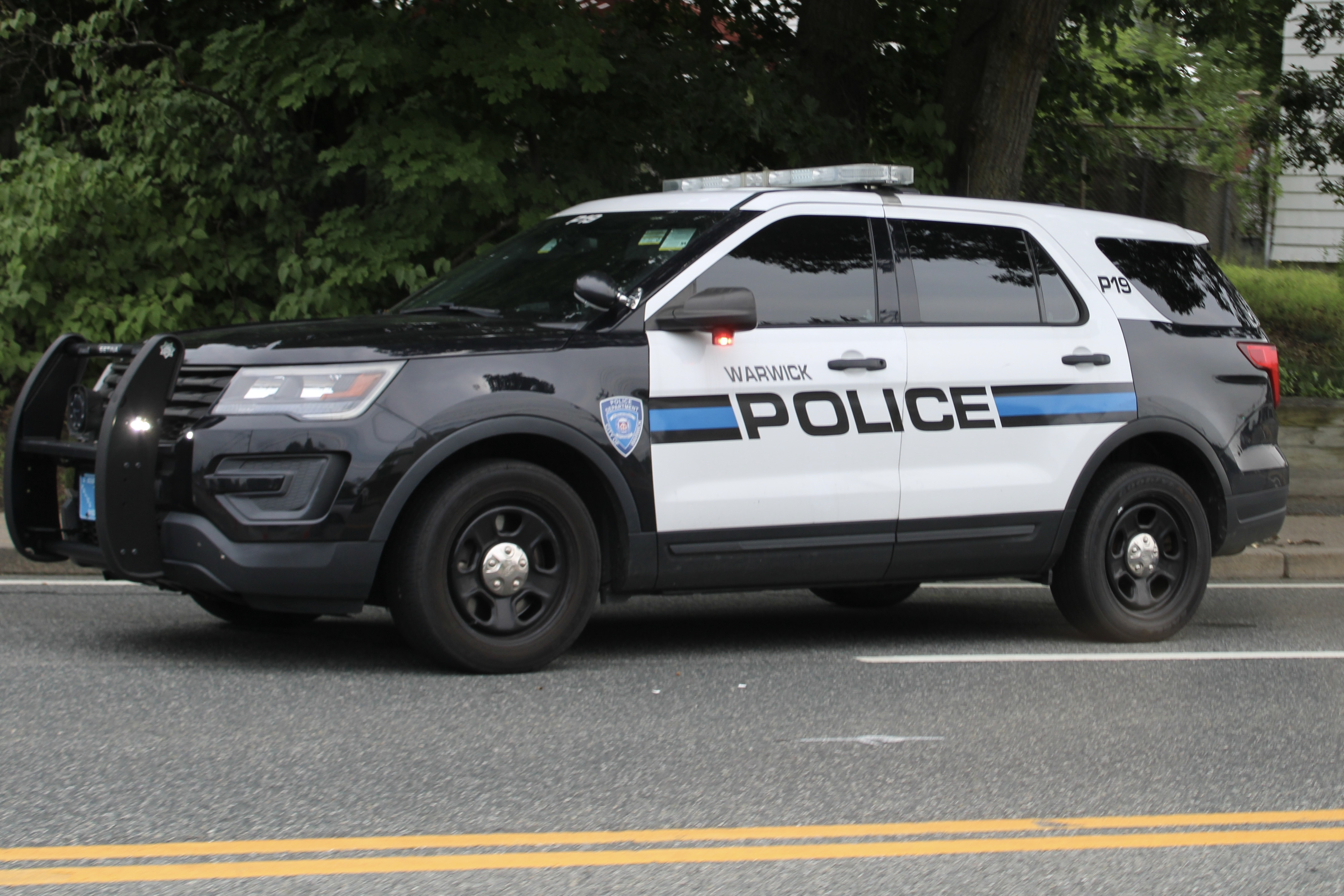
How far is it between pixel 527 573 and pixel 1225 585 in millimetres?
5517

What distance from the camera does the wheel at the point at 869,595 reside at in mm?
8406

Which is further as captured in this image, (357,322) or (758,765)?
(357,322)

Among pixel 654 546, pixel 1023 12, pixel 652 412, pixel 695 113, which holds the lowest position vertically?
pixel 654 546

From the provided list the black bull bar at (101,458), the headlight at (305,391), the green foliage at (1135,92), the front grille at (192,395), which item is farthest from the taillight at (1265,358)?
the green foliage at (1135,92)

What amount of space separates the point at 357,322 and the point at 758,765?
2.45 meters

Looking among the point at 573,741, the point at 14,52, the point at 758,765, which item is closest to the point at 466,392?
the point at 573,741

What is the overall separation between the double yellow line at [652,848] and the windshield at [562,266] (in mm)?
2539

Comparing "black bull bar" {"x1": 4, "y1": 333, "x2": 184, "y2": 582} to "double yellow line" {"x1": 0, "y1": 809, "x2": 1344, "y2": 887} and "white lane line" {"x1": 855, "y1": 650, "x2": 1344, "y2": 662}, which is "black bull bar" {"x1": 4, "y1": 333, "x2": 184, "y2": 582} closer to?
"double yellow line" {"x1": 0, "y1": 809, "x2": 1344, "y2": 887}

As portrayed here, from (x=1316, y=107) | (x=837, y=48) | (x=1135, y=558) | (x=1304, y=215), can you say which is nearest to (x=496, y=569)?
(x=1135, y=558)

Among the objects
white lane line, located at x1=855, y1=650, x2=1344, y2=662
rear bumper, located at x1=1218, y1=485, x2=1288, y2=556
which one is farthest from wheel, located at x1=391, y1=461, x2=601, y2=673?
rear bumper, located at x1=1218, y1=485, x2=1288, y2=556

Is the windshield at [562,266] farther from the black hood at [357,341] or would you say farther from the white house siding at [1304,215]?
the white house siding at [1304,215]

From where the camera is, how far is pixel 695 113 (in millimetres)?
11508

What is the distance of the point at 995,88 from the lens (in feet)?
39.7

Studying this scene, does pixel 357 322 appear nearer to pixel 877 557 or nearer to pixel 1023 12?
pixel 877 557
